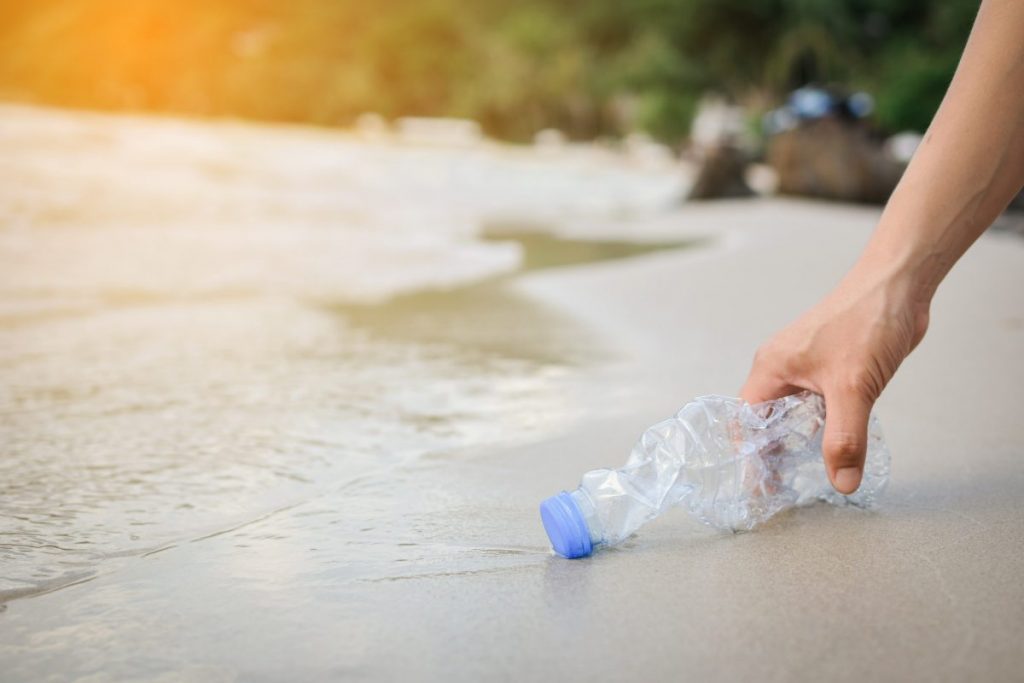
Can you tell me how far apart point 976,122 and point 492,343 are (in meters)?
2.06

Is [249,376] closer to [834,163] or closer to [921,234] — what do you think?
[921,234]

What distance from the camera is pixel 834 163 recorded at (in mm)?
11977

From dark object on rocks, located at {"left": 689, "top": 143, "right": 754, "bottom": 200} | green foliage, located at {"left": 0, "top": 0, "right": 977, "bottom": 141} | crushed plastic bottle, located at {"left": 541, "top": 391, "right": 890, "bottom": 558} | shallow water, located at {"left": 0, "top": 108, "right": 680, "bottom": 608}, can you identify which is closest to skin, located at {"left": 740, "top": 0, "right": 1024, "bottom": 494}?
crushed plastic bottle, located at {"left": 541, "top": 391, "right": 890, "bottom": 558}

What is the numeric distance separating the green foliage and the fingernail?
1894 cm

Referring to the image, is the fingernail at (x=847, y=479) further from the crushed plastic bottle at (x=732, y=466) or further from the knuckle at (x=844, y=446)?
the crushed plastic bottle at (x=732, y=466)

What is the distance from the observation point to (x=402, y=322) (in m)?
3.87

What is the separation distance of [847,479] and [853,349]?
7.5 inches

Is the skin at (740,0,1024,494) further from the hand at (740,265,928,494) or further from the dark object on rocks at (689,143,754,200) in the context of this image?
the dark object on rocks at (689,143,754,200)

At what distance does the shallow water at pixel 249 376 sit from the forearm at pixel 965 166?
856 mm

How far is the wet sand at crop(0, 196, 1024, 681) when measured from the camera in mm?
1209

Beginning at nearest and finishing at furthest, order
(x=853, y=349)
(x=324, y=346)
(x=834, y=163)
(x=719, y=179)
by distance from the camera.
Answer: (x=853, y=349)
(x=324, y=346)
(x=834, y=163)
(x=719, y=179)

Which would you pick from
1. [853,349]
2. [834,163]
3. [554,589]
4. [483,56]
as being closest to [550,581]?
[554,589]

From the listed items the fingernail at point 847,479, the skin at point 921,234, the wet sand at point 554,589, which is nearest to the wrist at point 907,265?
the skin at point 921,234

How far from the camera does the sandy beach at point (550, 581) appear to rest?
1212mm
